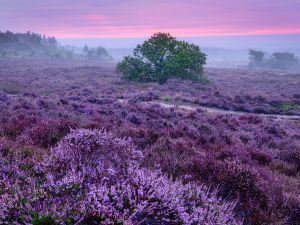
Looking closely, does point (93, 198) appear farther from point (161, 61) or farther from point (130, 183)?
point (161, 61)

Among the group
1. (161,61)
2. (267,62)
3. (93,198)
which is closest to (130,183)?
(93,198)

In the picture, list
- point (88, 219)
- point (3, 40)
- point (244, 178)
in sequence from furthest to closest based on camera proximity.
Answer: point (3, 40) → point (244, 178) → point (88, 219)

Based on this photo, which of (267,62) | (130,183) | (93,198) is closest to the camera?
(93,198)

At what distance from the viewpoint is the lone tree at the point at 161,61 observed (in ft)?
134

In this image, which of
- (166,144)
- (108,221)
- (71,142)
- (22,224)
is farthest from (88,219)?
(166,144)

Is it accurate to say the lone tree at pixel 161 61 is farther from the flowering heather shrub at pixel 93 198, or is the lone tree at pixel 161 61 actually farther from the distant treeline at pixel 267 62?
the distant treeline at pixel 267 62

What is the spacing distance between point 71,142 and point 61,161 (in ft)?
3.92

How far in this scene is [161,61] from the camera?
4150 centimetres

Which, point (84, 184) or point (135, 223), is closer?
point (135, 223)

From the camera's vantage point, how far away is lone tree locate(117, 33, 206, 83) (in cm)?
4088

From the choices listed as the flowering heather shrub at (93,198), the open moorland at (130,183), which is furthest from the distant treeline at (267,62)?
the flowering heather shrub at (93,198)

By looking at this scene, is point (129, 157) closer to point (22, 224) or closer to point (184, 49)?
point (22, 224)

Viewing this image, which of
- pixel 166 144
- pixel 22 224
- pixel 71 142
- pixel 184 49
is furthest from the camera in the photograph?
pixel 184 49

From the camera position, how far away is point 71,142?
564cm
